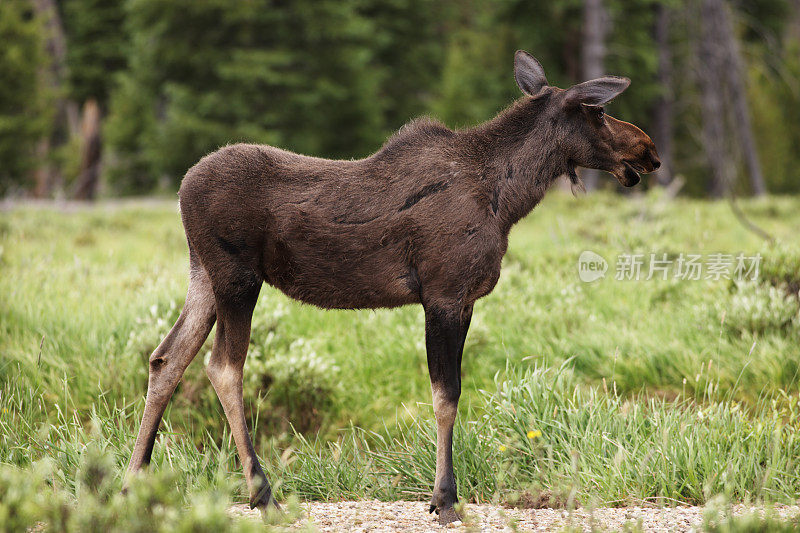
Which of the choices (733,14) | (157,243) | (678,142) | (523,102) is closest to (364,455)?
(523,102)

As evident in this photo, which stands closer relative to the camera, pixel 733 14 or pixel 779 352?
pixel 779 352

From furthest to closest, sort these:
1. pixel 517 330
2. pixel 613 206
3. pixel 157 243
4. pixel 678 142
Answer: pixel 678 142, pixel 613 206, pixel 157 243, pixel 517 330

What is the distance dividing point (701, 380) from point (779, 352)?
592mm

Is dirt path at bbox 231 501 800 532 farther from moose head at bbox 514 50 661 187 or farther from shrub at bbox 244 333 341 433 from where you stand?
moose head at bbox 514 50 661 187

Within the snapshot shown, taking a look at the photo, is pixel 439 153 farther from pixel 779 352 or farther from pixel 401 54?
pixel 401 54

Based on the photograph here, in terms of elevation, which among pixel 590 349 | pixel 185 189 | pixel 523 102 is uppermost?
pixel 523 102

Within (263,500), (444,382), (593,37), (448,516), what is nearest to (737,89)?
(593,37)

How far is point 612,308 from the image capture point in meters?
7.12

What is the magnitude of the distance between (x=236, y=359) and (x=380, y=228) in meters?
1.00

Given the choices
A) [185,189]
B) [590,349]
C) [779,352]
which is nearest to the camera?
[185,189]

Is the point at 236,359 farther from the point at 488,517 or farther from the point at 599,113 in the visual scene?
the point at 599,113

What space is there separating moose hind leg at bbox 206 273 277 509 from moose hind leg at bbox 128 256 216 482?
248 mm

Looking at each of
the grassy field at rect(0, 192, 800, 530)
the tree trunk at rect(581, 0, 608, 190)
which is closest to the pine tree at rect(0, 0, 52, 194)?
the grassy field at rect(0, 192, 800, 530)

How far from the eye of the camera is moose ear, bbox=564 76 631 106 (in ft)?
12.6
